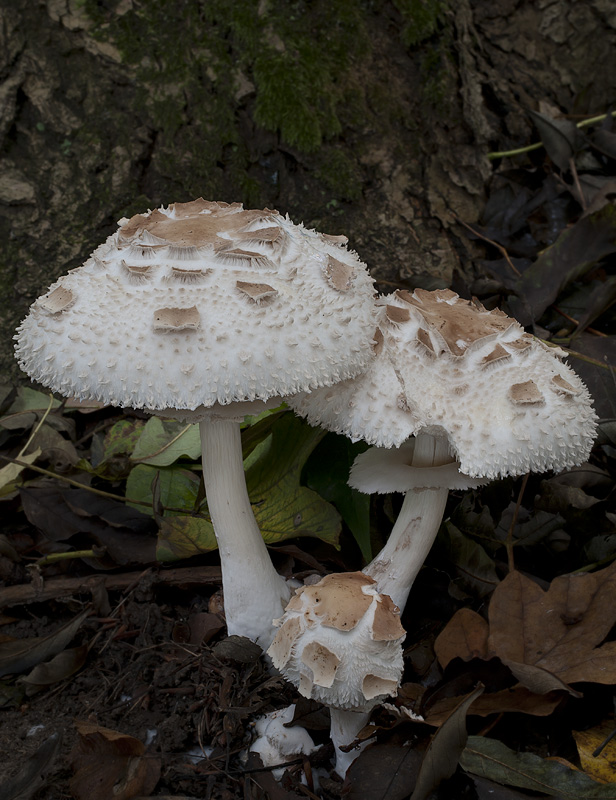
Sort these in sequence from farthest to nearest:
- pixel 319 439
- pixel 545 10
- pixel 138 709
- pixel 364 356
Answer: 1. pixel 545 10
2. pixel 319 439
3. pixel 138 709
4. pixel 364 356

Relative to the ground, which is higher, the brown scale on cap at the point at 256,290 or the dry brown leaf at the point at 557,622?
the brown scale on cap at the point at 256,290

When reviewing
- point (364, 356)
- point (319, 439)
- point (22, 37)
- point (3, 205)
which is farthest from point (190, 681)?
point (22, 37)

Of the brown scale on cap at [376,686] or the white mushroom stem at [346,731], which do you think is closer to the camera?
the brown scale on cap at [376,686]

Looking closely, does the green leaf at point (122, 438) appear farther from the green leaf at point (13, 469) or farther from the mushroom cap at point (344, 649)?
Answer: the mushroom cap at point (344, 649)

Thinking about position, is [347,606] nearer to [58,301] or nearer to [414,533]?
[414,533]

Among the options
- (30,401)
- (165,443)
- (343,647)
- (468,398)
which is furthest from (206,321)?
(30,401)

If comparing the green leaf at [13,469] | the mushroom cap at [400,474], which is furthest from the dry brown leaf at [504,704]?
the green leaf at [13,469]

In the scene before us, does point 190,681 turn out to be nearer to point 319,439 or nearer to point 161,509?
point 161,509
